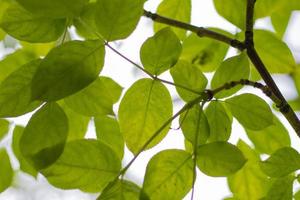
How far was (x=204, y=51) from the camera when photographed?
80 cm

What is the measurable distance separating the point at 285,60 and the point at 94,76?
36cm

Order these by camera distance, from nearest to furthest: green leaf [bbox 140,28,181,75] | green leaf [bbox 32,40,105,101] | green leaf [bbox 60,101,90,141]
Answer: green leaf [bbox 32,40,105,101] → green leaf [bbox 140,28,181,75] → green leaf [bbox 60,101,90,141]

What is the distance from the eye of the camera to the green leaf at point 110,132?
0.66m

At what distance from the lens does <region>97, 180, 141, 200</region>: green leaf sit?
0.55m

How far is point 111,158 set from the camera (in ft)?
1.93

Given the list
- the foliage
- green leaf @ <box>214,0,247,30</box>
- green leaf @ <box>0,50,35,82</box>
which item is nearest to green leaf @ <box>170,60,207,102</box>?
the foliage

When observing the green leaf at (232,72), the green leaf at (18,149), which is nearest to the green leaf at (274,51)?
the green leaf at (232,72)

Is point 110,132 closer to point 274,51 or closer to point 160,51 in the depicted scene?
point 160,51

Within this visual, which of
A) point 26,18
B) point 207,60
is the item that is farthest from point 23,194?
point 26,18

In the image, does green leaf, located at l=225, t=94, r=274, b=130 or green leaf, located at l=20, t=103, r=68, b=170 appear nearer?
green leaf, located at l=20, t=103, r=68, b=170

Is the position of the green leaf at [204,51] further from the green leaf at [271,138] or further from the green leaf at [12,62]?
the green leaf at [12,62]

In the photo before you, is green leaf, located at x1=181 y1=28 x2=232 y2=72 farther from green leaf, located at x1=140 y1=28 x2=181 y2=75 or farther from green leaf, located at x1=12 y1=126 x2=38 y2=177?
green leaf, located at x1=12 y1=126 x2=38 y2=177

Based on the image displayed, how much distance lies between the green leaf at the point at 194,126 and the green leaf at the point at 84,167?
11 cm

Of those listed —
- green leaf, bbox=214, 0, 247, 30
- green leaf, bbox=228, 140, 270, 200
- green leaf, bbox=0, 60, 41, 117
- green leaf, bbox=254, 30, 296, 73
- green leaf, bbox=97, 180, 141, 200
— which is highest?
green leaf, bbox=214, 0, 247, 30
